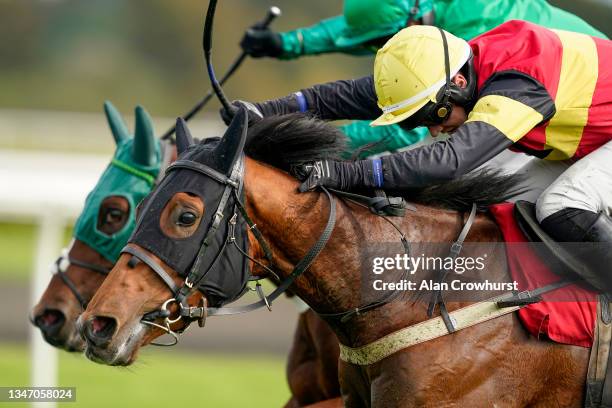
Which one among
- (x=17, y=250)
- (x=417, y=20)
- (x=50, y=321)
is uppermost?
(x=417, y=20)

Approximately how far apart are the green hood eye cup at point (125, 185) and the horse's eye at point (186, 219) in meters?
1.75

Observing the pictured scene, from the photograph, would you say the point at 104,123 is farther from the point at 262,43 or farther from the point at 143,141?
the point at 143,141

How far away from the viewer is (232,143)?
3055 millimetres

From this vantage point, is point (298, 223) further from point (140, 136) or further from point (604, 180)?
point (140, 136)

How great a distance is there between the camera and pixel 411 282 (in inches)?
132

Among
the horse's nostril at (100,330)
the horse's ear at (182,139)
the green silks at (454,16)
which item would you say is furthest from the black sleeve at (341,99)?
the horse's nostril at (100,330)

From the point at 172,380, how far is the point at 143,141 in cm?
344

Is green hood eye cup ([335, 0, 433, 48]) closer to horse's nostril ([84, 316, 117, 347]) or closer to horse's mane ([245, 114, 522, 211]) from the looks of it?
horse's mane ([245, 114, 522, 211])

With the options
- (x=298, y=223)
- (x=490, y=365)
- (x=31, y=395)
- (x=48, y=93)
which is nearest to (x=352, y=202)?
(x=298, y=223)

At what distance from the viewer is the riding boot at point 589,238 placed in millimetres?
3229

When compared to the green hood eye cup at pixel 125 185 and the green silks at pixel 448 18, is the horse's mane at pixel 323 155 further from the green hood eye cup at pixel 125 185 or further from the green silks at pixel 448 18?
the green hood eye cup at pixel 125 185

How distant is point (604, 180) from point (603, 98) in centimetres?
27

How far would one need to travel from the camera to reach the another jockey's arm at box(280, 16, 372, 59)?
5.24 m

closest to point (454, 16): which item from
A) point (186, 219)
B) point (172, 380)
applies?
point (186, 219)
